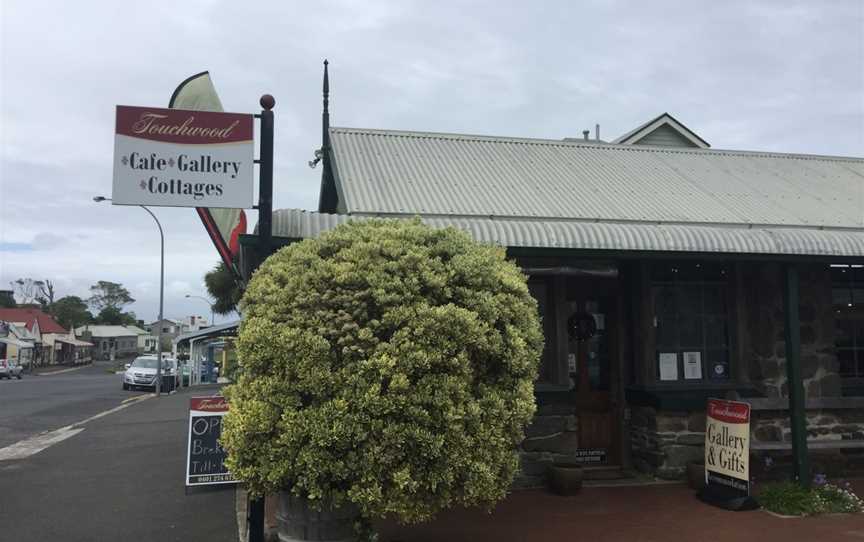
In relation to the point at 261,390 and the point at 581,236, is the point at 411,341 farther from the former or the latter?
the point at 581,236

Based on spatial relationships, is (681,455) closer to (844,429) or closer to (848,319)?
(844,429)

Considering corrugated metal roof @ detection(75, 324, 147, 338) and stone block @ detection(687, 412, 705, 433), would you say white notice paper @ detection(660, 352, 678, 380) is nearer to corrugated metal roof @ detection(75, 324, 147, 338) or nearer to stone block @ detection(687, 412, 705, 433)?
stone block @ detection(687, 412, 705, 433)

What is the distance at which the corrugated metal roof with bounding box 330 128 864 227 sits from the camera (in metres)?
7.96

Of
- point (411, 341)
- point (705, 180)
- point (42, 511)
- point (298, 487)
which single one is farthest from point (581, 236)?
point (42, 511)

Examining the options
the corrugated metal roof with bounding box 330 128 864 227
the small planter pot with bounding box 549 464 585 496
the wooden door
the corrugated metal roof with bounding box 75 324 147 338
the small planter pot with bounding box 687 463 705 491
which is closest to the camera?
the small planter pot with bounding box 549 464 585 496

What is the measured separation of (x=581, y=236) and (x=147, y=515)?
5.16 metres

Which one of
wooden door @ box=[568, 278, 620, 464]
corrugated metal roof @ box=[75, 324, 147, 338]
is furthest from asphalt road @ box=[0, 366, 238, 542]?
corrugated metal roof @ box=[75, 324, 147, 338]

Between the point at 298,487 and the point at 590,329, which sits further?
the point at 590,329

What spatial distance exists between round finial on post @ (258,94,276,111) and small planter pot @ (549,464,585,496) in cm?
466

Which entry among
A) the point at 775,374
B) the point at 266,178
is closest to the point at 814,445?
the point at 775,374

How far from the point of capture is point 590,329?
808 cm

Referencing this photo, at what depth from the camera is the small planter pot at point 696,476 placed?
289 inches

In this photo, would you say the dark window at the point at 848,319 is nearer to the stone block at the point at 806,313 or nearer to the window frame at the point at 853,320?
the window frame at the point at 853,320

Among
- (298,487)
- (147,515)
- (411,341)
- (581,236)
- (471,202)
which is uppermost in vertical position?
(471,202)
